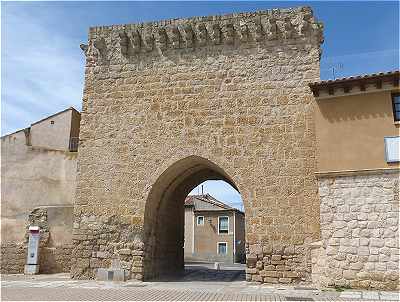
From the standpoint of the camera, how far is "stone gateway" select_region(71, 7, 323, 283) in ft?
34.6

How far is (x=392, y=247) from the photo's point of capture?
8.96 metres

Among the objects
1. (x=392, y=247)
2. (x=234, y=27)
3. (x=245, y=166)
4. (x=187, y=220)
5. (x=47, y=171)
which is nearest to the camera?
(x=392, y=247)

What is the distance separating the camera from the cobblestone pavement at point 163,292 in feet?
26.0

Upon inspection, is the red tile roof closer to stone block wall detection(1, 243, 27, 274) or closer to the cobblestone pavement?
the cobblestone pavement

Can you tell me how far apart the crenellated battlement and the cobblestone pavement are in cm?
638

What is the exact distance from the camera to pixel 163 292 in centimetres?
883

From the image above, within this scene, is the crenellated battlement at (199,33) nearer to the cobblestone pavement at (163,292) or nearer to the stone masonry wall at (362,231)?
the stone masonry wall at (362,231)

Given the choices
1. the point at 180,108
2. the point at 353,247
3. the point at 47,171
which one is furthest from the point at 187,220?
the point at 353,247

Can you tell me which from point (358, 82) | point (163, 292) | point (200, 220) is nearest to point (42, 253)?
point (163, 292)

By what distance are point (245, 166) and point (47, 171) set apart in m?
6.86

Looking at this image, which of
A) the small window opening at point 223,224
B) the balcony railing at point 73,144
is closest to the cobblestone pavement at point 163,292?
the balcony railing at point 73,144

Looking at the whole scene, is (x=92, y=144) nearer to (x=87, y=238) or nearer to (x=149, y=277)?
(x=87, y=238)

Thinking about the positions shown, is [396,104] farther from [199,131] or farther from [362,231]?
[199,131]

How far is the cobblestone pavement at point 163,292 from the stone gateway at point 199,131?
2.91 feet
